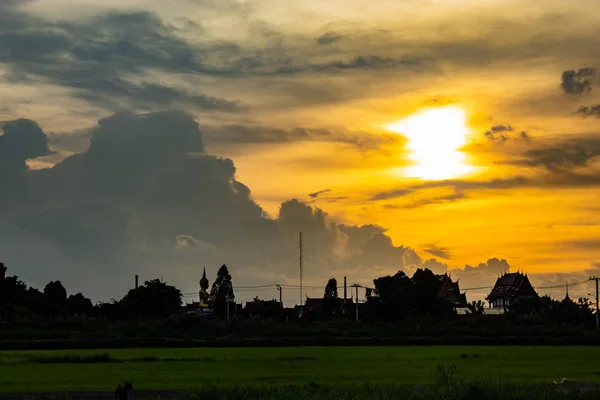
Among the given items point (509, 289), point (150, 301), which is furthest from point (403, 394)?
point (509, 289)

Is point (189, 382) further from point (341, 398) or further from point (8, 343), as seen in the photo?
point (8, 343)

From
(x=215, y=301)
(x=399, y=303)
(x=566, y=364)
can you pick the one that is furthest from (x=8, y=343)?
(x=215, y=301)

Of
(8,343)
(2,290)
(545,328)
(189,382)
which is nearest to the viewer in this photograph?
(189,382)

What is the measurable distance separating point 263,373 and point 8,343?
2852 centimetres

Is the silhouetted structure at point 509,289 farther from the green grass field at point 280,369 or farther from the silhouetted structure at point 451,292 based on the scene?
the green grass field at point 280,369

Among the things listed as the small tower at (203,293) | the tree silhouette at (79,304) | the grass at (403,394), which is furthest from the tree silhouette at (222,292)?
the grass at (403,394)

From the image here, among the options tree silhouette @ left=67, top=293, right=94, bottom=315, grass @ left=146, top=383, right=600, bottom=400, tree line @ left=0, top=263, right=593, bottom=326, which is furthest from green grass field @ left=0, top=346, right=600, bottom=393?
tree silhouette @ left=67, top=293, right=94, bottom=315

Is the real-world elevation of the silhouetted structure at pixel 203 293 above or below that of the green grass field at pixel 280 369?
above

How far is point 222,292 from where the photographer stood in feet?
376

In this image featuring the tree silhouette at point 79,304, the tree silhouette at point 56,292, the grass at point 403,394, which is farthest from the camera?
the tree silhouette at point 56,292

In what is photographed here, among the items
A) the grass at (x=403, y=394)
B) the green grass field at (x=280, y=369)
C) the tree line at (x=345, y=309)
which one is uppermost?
the tree line at (x=345, y=309)

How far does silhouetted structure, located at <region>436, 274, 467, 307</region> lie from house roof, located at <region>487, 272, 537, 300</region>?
6.11m

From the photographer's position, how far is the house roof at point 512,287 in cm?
13075

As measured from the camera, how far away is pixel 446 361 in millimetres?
37531
